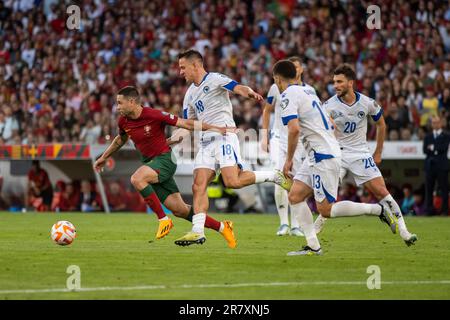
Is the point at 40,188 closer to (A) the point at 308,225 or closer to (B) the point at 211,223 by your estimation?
(B) the point at 211,223

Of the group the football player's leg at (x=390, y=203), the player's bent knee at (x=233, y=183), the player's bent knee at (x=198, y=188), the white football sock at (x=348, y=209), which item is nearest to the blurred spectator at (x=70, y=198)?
the player's bent knee at (x=233, y=183)

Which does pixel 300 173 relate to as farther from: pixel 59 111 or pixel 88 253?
pixel 59 111

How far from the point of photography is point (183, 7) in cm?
3262

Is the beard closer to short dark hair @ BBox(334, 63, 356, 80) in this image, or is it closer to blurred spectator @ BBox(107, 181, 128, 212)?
short dark hair @ BBox(334, 63, 356, 80)

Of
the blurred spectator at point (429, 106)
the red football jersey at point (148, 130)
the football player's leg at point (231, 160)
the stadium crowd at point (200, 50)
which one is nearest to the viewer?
the football player's leg at point (231, 160)

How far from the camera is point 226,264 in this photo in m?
10.9

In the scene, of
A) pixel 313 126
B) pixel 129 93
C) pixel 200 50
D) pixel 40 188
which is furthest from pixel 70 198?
pixel 313 126

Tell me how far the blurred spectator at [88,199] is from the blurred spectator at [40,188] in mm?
868

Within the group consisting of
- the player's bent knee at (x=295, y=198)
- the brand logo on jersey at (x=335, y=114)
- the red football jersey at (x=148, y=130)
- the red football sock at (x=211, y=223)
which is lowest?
the red football sock at (x=211, y=223)

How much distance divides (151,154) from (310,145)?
2.94 meters

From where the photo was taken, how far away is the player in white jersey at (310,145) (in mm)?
11406

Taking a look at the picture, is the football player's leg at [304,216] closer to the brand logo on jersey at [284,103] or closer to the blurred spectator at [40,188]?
the brand logo on jersey at [284,103]
